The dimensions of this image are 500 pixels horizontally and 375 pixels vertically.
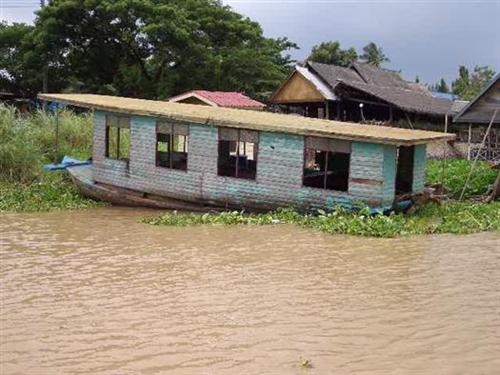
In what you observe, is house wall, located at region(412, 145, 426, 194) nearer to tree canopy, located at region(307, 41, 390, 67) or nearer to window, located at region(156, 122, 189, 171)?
window, located at region(156, 122, 189, 171)

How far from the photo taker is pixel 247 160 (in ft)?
52.1

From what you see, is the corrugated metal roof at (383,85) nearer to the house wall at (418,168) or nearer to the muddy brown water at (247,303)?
the house wall at (418,168)

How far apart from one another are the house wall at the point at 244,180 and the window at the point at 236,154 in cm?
23

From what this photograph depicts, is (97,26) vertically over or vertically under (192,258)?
over

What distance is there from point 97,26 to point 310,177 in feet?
59.9

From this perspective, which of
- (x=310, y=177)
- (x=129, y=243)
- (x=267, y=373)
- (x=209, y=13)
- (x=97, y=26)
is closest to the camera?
(x=267, y=373)

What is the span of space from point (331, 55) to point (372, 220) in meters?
33.5

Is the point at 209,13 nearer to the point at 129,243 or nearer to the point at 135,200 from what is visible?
the point at 135,200

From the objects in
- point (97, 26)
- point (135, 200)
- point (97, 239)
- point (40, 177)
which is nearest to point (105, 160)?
point (135, 200)

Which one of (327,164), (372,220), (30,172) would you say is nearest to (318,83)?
(327,164)

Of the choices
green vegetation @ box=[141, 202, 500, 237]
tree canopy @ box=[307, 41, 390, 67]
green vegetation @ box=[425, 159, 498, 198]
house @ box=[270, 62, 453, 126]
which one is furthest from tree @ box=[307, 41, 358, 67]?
green vegetation @ box=[141, 202, 500, 237]

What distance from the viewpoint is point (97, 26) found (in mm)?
29156

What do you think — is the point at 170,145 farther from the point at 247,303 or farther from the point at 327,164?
the point at 247,303

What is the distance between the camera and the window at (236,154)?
14.0 m
